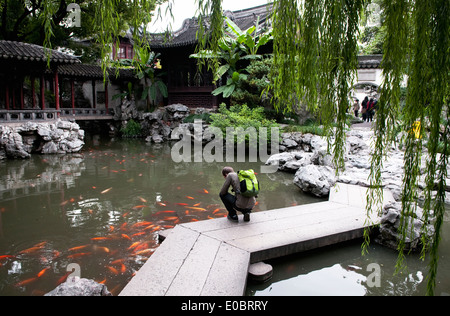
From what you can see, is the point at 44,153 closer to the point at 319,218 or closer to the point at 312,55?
the point at 319,218

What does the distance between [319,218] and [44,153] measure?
10.2 meters

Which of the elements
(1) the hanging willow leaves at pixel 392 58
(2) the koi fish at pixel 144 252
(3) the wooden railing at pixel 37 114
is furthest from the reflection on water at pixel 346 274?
(3) the wooden railing at pixel 37 114

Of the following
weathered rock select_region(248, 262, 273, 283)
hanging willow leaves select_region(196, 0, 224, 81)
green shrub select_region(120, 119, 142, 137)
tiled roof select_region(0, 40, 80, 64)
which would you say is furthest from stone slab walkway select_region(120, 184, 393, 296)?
green shrub select_region(120, 119, 142, 137)

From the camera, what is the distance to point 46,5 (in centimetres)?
185

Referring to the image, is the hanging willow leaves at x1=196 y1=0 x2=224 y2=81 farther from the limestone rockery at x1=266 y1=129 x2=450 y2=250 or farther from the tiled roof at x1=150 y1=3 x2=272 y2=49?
the tiled roof at x1=150 y1=3 x2=272 y2=49

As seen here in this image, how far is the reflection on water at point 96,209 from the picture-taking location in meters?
3.58

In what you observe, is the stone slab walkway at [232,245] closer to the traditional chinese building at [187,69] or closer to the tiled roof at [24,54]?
the tiled roof at [24,54]

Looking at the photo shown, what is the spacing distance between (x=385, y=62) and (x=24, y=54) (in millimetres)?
12345

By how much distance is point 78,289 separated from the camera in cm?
242

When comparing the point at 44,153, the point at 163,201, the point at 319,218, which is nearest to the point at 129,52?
the point at 44,153

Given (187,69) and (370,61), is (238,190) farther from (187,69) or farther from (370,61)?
(187,69)

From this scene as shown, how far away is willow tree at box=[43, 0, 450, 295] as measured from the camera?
64.4 inches

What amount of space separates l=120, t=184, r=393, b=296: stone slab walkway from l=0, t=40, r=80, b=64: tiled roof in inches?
387

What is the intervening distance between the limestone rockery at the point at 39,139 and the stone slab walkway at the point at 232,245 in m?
8.82
